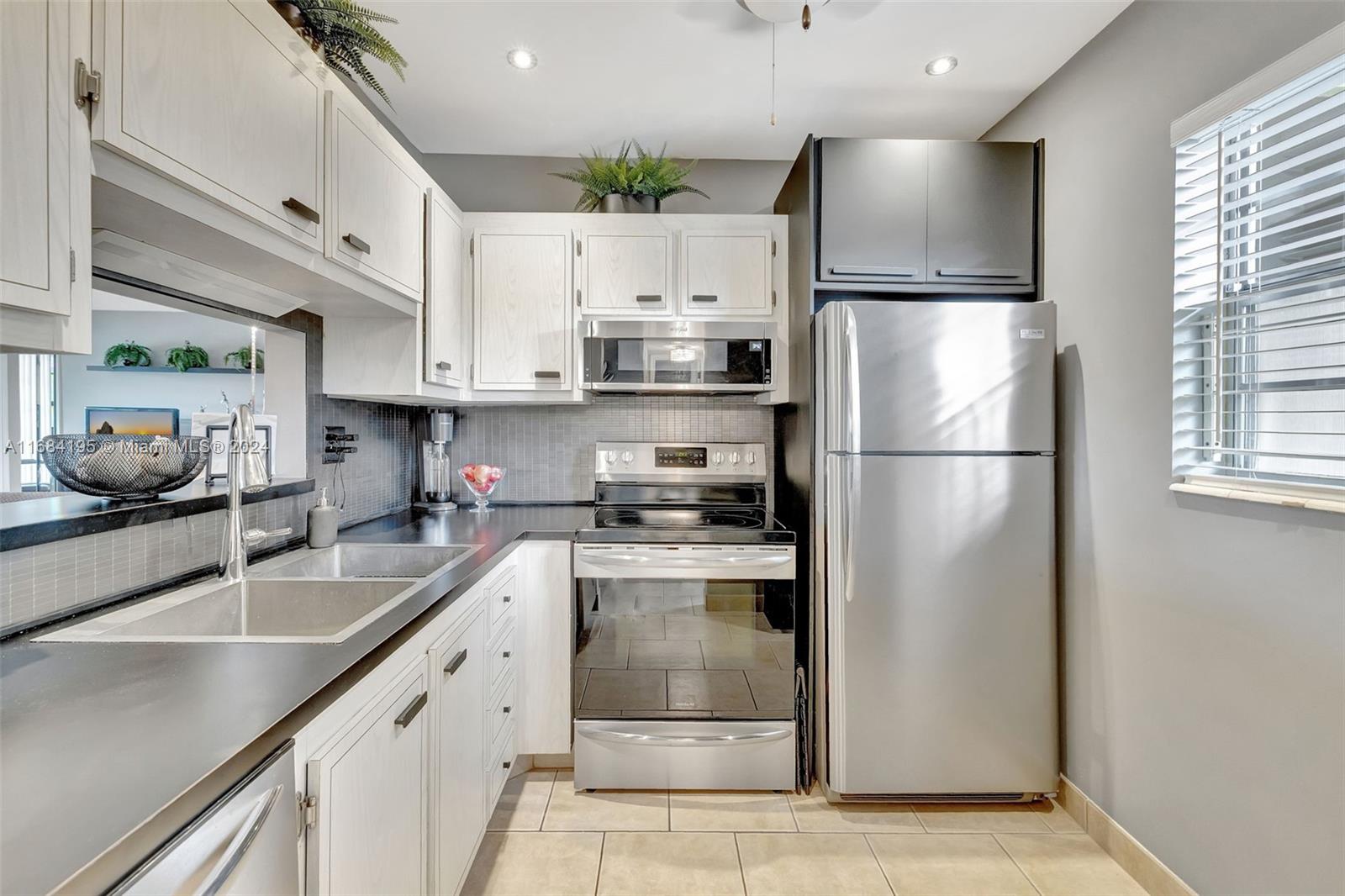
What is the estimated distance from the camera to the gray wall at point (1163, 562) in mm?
1262

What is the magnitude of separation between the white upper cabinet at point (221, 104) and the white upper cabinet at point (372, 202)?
2.4 inches

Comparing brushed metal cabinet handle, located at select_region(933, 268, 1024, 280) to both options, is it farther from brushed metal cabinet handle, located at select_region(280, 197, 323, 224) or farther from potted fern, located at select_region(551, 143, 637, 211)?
brushed metal cabinet handle, located at select_region(280, 197, 323, 224)

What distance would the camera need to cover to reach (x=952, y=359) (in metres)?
1.95

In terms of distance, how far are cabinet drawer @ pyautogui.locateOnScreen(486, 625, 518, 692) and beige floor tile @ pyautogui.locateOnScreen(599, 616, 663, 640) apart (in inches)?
12.3

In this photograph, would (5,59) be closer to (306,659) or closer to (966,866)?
(306,659)

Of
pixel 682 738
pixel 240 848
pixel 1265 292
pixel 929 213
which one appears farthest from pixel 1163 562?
pixel 240 848

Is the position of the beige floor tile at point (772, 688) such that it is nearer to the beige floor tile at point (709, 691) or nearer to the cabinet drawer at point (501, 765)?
the beige floor tile at point (709, 691)

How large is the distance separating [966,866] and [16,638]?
2.33 metres

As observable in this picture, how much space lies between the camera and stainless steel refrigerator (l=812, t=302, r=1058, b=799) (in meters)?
1.94

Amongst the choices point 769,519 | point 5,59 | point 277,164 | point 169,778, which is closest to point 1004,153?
point 769,519

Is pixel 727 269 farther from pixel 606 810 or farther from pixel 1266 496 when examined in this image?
pixel 606 810

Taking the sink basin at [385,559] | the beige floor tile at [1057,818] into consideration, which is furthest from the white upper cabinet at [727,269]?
the beige floor tile at [1057,818]

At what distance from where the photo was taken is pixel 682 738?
2084 mm

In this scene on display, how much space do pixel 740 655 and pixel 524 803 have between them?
90 cm
